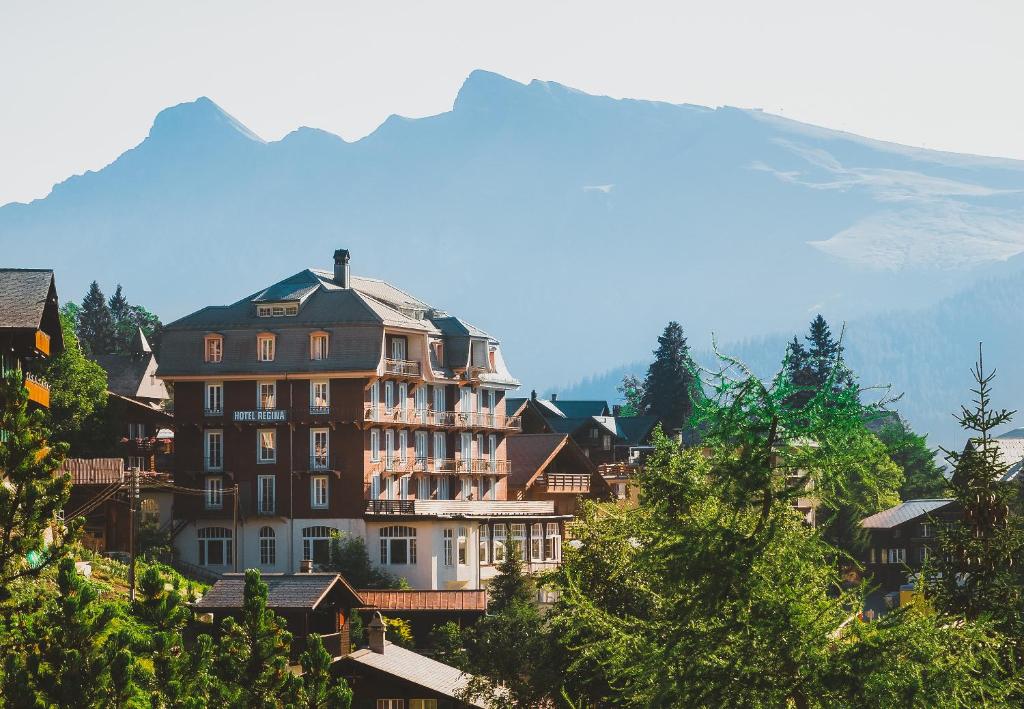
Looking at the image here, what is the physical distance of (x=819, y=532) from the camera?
22344mm

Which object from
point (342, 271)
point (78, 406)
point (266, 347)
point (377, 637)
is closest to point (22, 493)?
point (377, 637)

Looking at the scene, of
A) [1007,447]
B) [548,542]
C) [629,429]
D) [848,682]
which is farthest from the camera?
[1007,447]

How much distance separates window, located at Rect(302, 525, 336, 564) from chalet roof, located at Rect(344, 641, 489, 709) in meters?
27.9

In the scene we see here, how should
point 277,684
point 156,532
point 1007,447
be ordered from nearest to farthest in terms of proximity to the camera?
point 277,684, point 156,532, point 1007,447

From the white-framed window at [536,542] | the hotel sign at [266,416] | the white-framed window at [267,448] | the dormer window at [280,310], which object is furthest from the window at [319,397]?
the white-framed window at [536,542]

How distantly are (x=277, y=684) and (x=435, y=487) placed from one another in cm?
5749

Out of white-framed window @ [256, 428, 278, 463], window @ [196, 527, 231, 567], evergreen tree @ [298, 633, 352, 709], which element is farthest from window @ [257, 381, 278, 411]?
evergreen tree @ [298, 633, 352, 709]

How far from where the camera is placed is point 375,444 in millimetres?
92562

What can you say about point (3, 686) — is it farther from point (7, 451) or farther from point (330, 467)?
point (330, 467)

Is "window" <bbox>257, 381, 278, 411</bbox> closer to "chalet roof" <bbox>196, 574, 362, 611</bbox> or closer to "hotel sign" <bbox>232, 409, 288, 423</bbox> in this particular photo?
"hotel sign" <bbox>232, 409, 288, 423</bbox>

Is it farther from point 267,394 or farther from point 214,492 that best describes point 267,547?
point 267,394

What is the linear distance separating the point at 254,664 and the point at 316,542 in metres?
48.3

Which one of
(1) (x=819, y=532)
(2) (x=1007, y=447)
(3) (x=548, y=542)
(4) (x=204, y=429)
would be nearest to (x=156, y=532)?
(4) (x=204, y=429)

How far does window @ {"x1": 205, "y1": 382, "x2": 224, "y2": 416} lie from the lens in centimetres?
9362
